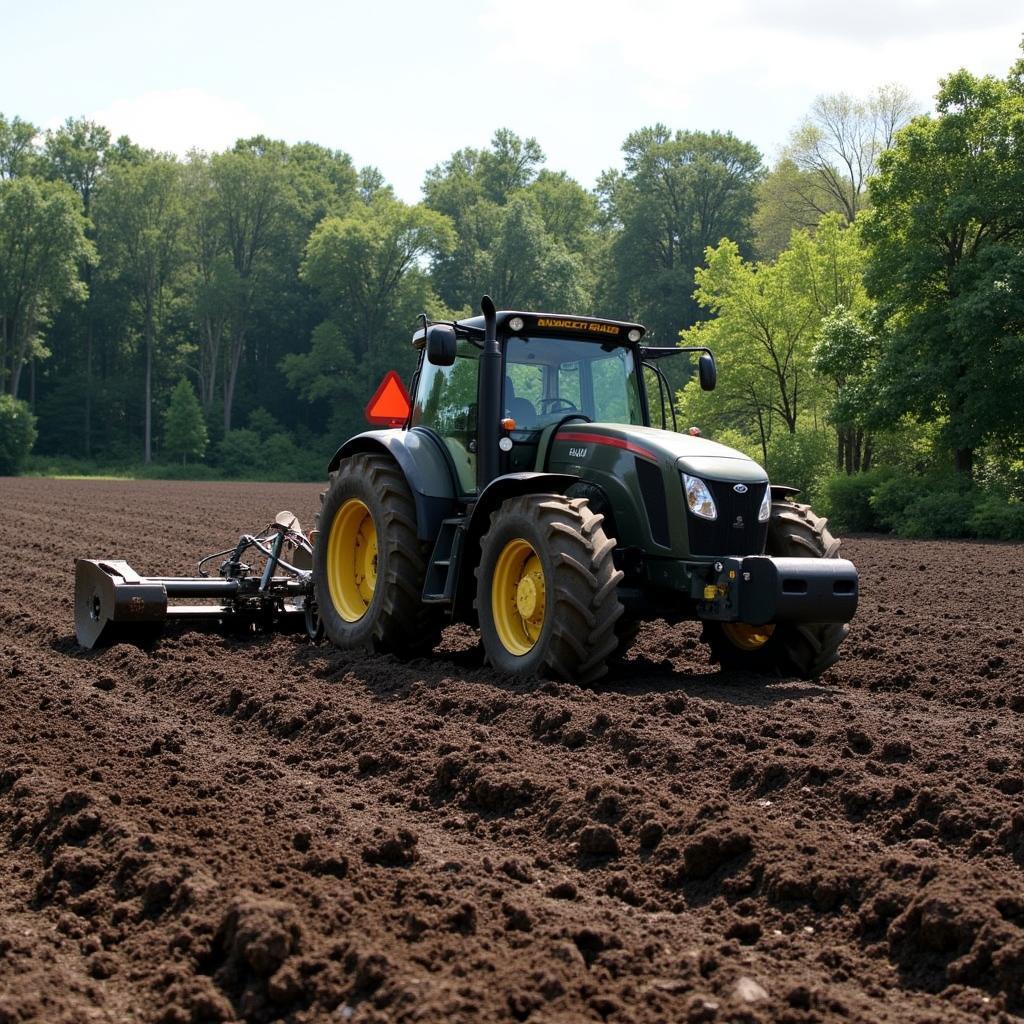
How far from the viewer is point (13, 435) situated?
58.0 meters

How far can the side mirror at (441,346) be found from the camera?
884 centimetres

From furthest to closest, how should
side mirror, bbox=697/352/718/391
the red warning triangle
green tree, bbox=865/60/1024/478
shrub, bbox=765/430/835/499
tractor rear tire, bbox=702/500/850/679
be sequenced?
shrub, bbox=765/430/835/499
green tree, bbox=865/60/1024/478
the red warning triangle
side mirror, bbox=697/352/718/391
tractor rear tire, bbox=702/500/850/679

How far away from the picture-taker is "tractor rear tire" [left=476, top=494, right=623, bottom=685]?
8062mm

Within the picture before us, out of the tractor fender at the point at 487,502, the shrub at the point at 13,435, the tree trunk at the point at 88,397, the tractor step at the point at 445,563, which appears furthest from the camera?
the tree trunk at the point at 88,397

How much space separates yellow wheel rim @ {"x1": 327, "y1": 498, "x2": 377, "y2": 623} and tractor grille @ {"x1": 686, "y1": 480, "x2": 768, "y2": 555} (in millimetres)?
2851

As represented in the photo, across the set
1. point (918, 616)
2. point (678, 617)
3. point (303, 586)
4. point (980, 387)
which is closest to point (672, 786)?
point (678, 617)

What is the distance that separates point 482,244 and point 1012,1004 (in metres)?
78.9

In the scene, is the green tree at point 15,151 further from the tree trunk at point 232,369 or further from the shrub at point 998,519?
the shrub at point 998,519

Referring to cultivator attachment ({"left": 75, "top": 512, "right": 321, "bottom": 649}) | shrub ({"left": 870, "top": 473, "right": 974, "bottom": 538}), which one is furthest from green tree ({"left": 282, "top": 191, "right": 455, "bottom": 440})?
cultivator attachment ({"left": 75, "top": 512, "right": 321, "bottom": 649})

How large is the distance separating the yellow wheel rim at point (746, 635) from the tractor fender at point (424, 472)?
2061 millimetres

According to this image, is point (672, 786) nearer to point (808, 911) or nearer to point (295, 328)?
point (808, 911)

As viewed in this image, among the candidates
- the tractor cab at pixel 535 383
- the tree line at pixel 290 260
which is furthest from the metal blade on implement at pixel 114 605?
the tree line at pixel 290 260

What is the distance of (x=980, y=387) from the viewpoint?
26.7 metres

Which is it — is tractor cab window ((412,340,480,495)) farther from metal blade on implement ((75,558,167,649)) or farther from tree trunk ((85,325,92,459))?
tree trunk ((85,325,92,459))
